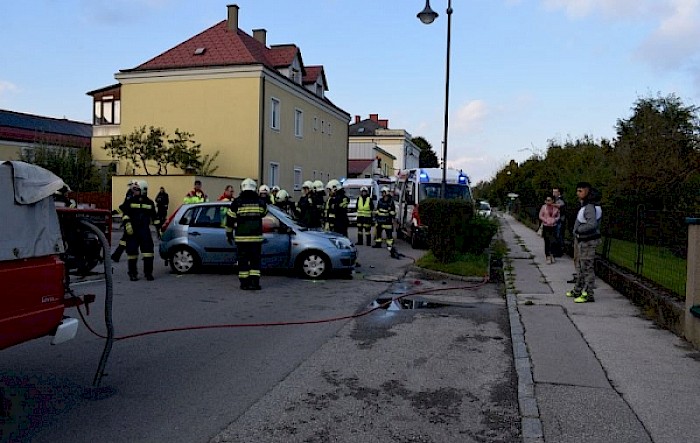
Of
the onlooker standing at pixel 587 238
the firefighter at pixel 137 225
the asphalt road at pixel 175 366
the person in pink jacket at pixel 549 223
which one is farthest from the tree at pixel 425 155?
the asphalt road at pixel 175 366

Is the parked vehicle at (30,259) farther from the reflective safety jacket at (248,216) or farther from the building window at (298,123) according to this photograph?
the building window at (298,123)

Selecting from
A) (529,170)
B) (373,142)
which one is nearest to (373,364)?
(529,170)

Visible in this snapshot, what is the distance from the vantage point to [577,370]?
6332mm

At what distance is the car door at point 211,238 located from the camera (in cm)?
1281

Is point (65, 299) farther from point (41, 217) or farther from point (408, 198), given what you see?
point (408, 198)

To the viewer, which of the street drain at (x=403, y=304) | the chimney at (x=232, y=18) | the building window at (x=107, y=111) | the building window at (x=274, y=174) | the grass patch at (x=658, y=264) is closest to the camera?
the grass patch at (x=658, y=264)

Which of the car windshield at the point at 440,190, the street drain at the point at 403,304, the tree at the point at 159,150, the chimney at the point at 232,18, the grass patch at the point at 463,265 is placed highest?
the chimney at the point at 232,18

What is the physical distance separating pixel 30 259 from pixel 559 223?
14.0m

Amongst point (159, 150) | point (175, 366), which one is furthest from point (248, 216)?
point (159, 150)

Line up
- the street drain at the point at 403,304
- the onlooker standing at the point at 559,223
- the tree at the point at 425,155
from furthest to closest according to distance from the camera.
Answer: the tree at the point at 425,155 → the onlooker standing at the point at 559,223 → the street drain at the point at 403,304

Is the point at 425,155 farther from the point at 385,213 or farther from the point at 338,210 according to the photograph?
the point at 338,210

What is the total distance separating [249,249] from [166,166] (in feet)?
70.8

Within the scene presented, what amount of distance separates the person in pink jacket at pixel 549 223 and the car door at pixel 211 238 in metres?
7.74

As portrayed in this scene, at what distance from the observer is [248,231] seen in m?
11.0
